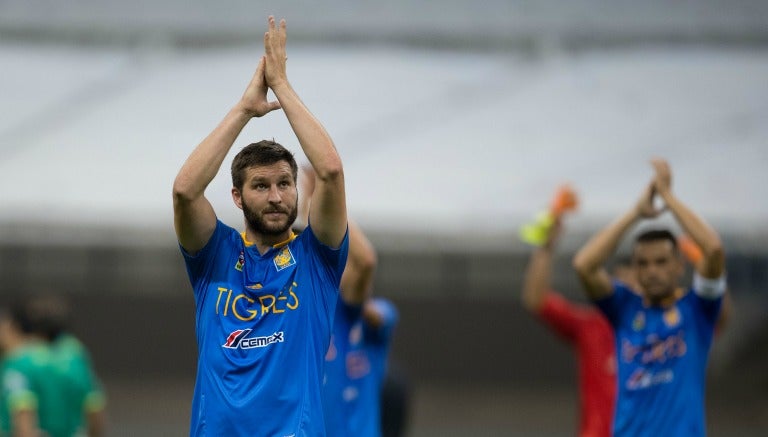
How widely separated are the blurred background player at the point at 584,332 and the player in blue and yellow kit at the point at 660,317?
51.9 inches

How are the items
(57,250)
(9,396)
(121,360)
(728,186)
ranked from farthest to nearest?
(121,360)
(57,250)
(728,186)
(9,396)

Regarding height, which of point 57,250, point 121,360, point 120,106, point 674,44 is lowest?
point 121,360

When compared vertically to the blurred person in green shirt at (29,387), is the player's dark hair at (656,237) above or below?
above

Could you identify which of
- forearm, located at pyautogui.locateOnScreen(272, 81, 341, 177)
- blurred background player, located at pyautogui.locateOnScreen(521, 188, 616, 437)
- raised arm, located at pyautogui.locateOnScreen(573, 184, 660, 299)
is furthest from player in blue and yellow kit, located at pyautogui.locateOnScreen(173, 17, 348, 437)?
blurred background player, located at pyautogui.locateOnScreen(521, 188, 616, 437)

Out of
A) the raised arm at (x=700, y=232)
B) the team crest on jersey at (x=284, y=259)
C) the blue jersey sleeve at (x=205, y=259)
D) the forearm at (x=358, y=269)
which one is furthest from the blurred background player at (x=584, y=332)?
the blue jersey sleeve at (x=205, y=259)

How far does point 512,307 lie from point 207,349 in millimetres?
18841

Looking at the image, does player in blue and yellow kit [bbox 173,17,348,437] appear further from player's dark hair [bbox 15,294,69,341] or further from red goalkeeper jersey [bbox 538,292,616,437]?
player's dark hair [bbox 15,294,69,341]

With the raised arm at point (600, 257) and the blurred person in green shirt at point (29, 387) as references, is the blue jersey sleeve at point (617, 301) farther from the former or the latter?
the blurred person in green shirt at point (29, 387)

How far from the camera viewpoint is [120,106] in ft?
45.5

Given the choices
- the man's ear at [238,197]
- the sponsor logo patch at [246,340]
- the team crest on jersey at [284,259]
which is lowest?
the sponsor logo patch at [246,340]

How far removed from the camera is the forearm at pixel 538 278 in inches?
329

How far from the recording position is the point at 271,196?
4.56 meters

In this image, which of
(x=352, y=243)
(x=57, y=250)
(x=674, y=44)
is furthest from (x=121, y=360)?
(x=352, y=243)

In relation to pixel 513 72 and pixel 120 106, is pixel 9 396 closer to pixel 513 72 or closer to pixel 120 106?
pixel 120 106
